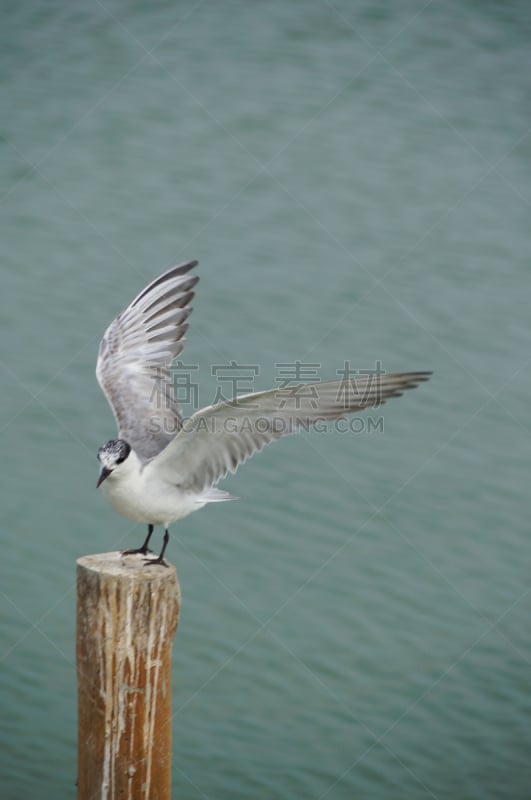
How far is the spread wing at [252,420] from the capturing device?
4988 millimetres

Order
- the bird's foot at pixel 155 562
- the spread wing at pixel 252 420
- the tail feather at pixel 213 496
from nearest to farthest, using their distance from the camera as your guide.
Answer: the bird's foot at pixel 155 562 → the spread wing at pixel 252 420 → the tail feather at pixel 213 496

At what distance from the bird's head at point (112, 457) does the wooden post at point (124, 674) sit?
470 millimetres

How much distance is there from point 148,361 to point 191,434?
4.52ft

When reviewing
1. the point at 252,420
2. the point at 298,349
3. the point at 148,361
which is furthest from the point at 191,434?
the point at 298,349

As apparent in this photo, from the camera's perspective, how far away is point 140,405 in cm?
604

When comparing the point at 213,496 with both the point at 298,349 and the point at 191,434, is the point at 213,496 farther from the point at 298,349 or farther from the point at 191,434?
Answer: the point at 298,349

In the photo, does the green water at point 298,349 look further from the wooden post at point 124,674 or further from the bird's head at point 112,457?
the bird's head at point 112,457

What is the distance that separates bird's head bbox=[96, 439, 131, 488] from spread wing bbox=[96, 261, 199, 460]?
0.46 m

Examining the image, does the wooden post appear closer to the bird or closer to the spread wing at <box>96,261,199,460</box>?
the bird

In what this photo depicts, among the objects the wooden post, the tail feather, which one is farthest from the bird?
the wooden post

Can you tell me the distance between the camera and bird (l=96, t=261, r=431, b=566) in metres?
5.04

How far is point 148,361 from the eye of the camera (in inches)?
253

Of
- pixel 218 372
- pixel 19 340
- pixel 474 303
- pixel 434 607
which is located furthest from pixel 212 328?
pixel 434 607

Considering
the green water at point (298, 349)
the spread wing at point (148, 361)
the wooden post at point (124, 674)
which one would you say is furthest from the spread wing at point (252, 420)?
the green water at point (298, 349)
